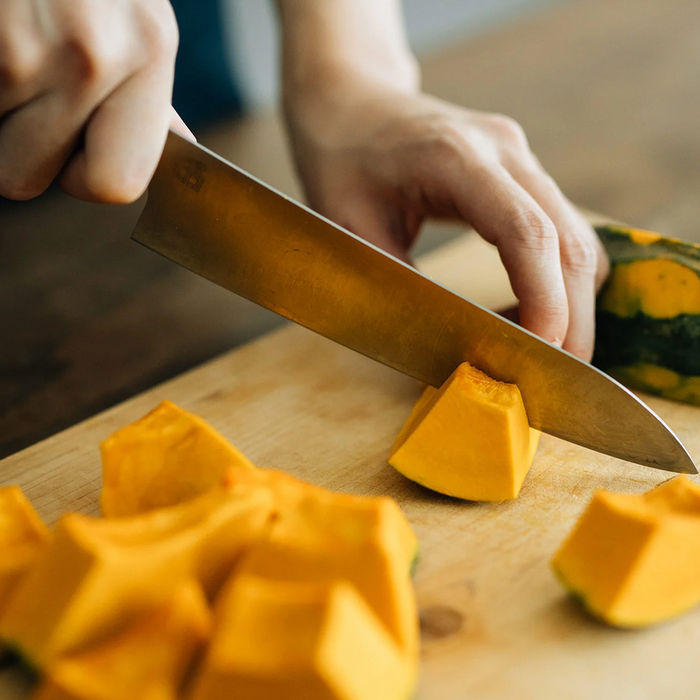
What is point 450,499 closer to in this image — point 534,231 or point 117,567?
point 534,231

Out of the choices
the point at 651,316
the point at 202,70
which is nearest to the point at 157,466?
the point at 651,316

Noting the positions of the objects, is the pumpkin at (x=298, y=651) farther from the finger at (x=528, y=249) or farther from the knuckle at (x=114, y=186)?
the finger at (x=528, y=249)

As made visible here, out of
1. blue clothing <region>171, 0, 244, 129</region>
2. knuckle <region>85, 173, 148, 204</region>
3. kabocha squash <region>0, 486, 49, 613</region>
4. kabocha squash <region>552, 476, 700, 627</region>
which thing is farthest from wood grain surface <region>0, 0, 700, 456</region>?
kabocha squash <region>552, 476, 700, 627</region>

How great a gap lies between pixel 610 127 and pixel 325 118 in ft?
5.11

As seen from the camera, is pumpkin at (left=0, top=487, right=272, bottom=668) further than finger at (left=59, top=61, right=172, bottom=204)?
No

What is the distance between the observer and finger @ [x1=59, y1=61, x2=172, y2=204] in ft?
3.95

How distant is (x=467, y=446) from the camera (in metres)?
1.38

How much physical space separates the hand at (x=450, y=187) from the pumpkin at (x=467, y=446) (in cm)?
26

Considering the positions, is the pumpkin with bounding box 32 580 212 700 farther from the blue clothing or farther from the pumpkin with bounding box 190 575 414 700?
the blue clothing

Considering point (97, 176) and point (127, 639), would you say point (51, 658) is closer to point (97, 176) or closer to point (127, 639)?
point (127, 639)

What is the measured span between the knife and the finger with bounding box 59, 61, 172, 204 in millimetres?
164

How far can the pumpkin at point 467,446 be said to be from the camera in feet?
4.50

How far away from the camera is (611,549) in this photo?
3.64 ft

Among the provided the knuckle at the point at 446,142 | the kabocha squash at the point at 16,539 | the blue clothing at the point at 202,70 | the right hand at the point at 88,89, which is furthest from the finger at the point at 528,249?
the blue clothing at the point at 202,70
